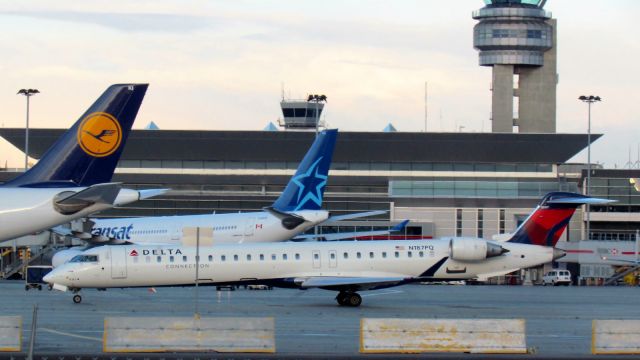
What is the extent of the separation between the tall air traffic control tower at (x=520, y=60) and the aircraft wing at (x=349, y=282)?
82875mm

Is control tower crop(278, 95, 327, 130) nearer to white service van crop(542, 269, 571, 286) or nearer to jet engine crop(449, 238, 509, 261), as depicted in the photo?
white service van crop(542, 269, 571, 286)

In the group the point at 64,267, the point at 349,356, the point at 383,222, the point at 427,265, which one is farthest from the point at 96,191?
the point at 383,222

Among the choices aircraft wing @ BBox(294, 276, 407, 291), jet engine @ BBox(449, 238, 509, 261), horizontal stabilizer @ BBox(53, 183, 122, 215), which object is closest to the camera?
horizontal stabilizer @ BBox(53, 183, 122, 215)

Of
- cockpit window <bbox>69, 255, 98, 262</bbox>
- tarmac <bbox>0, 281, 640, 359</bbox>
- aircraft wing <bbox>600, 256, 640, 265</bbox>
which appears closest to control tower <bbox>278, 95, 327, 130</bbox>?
aircraft wing <bbox>600, 256, 640, 265</bbox>

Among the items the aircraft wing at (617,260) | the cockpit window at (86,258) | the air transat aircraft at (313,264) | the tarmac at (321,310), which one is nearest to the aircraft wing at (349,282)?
the air transat aircraft at (313,264)

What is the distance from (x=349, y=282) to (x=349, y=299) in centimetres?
79

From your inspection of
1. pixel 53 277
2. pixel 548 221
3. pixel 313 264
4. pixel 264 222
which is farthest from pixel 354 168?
pixel 53 277

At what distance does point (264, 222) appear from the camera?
5488 centimetres

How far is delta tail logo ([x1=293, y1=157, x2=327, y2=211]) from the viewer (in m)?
56.2

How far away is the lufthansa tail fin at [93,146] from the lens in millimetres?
25062

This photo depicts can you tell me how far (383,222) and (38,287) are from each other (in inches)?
1971

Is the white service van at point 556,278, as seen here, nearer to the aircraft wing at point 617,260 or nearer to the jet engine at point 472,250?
the aircraft wing at point 617,260

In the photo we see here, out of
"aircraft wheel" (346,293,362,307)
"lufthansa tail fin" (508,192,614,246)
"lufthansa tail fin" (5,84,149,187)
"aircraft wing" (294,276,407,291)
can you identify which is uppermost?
"lufthansa tail fin" (5,84,149,187)

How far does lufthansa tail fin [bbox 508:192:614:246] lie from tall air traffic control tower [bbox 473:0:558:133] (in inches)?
3091
